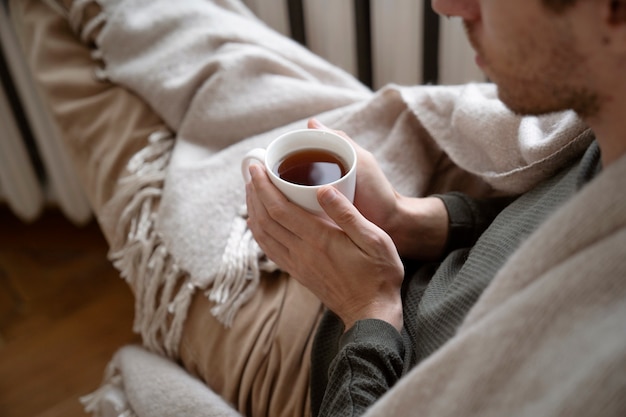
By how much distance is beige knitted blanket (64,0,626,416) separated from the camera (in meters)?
0.51

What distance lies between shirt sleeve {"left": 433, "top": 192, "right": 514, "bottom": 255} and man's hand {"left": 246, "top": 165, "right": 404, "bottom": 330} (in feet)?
0.42

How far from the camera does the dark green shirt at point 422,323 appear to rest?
2.20ft

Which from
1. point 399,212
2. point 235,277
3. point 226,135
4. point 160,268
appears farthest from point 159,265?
point 399,212

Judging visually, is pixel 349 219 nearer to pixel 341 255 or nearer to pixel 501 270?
pixel 341 255

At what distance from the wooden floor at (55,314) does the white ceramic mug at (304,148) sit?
776mm

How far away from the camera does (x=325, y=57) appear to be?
132cm

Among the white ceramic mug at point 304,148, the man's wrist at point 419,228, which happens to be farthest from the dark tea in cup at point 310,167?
the man's wrist at point 419,228

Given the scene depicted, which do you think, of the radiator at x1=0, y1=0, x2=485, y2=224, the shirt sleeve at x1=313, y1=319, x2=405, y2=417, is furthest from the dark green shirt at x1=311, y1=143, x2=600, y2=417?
the radiator at x1=0, y1=0, x2=485, y2=224

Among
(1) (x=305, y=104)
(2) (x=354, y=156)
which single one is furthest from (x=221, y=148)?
(2) (x=354, y=156)

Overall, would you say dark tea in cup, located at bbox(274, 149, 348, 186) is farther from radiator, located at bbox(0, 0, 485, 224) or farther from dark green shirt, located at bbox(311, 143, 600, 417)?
radiator, located at bbox(0, 0, 485, 224)

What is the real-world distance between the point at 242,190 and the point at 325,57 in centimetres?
51

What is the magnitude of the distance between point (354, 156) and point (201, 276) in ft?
0.84

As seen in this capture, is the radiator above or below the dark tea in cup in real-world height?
below

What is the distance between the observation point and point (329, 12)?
4.01 feet
